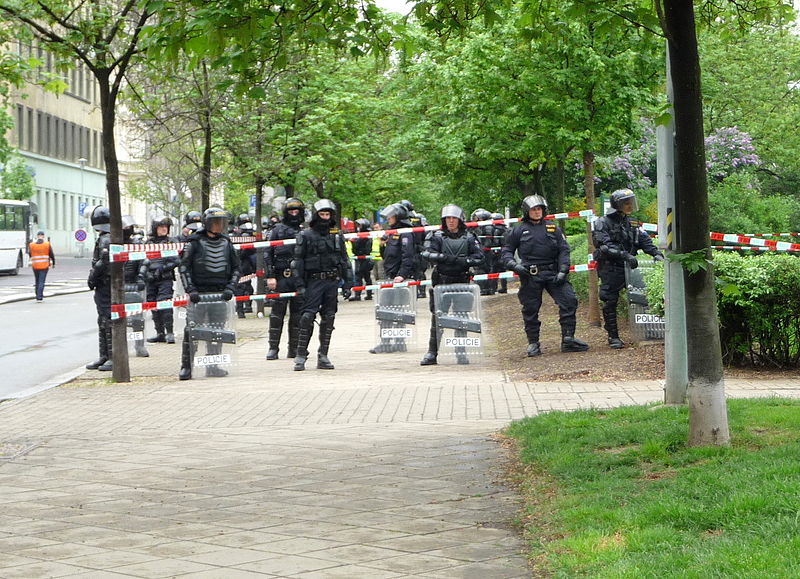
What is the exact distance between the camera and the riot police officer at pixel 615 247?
1473cm

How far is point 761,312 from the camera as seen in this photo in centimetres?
1176

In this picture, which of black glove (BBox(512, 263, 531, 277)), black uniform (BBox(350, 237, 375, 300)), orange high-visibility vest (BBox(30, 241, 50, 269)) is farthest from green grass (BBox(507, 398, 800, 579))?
orange high-visibility vest (BBox(30, 241, 50, 269))

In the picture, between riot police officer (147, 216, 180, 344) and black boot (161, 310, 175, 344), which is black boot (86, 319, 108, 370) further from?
black boot (161, 310, 175, 344)

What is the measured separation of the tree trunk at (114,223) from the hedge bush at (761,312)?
20.7 ft

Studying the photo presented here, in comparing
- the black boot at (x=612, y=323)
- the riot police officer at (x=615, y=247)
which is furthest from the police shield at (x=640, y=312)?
the black boot at (x=612, y=323)

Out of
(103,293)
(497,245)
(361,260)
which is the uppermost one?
(497,245)

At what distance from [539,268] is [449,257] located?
3.52 ft

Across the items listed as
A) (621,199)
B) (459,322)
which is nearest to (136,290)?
(459,322)

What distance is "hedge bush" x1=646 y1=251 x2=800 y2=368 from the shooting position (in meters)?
11.7

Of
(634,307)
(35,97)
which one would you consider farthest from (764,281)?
(35,97)

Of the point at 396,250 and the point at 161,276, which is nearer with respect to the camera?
the point at 161,276

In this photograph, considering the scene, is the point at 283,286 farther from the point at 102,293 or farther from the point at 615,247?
the point at 615,247

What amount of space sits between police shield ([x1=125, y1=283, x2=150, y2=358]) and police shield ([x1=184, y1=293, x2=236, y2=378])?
→ 2748 mm

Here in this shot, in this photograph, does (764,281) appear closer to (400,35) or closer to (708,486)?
(400,35)
